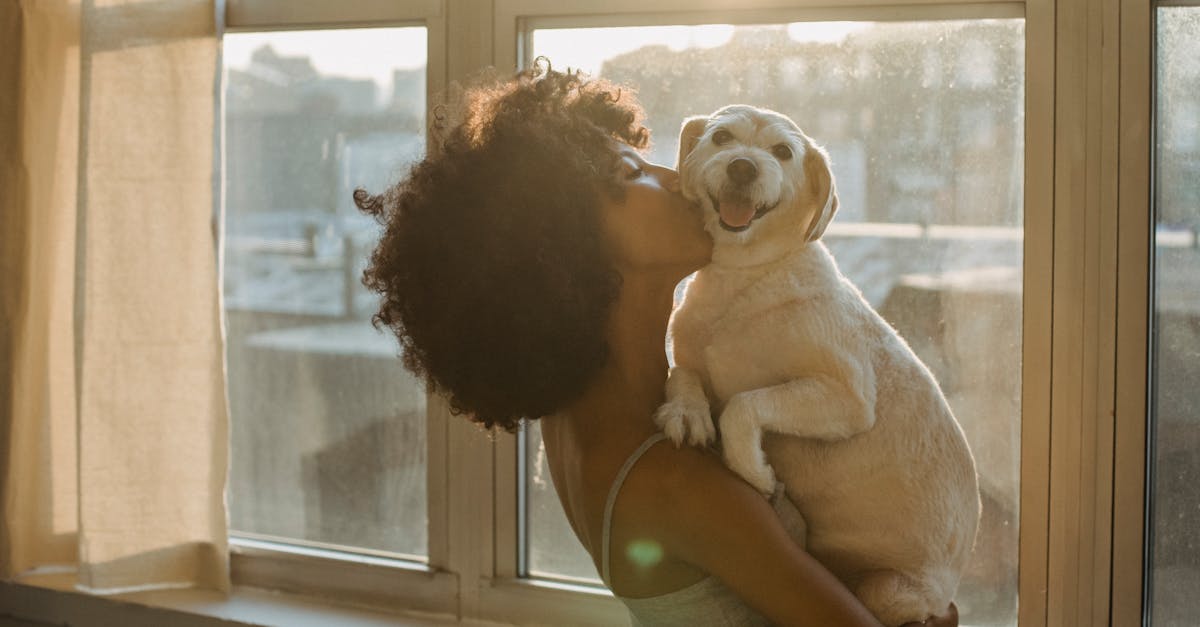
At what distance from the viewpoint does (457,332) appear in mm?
1115

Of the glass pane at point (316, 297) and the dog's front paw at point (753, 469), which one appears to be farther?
the glass pane at point (316, 297)

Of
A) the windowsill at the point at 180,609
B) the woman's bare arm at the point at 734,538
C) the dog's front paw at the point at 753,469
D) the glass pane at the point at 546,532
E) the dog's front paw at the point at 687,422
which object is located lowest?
the windowsill at the point at 180,609

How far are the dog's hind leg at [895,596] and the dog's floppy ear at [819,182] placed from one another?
1.20ft

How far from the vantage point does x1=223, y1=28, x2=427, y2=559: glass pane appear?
198cm

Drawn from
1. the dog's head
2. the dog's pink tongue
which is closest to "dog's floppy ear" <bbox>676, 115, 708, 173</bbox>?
the dog's head

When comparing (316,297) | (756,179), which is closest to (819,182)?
→ (756,179)

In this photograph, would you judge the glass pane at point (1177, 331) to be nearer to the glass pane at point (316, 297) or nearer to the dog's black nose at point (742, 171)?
the dog's black nose at point (742, 171)

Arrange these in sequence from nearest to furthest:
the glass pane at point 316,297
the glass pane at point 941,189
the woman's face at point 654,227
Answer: the woman's face at point 654,227 < the glass pane at point 941,189 < the glass pane at point 316,297

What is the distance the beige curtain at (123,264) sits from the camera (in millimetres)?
1867

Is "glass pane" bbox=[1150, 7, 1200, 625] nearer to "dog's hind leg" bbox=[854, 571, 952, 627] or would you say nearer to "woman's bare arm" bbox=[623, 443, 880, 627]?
"dog's hind leg" bbox=[854, 571, 952, 627]

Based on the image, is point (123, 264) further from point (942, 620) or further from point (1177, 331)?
point (1177, 331)

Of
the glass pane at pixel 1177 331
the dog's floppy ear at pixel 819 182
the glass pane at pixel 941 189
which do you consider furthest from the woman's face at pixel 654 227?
the glass pane at pixel 1177 331

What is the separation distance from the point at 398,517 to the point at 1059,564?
1145 millimetres

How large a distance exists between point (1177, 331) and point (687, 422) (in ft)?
2.81
